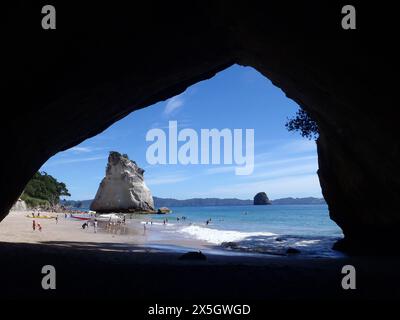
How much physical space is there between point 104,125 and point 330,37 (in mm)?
11202

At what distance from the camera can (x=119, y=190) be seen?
93.8 metres

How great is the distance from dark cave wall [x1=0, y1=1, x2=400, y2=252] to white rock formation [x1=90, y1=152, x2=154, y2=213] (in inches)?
3148

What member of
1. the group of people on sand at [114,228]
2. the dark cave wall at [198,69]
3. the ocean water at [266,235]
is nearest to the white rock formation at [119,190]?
the ocean water at [266,235]

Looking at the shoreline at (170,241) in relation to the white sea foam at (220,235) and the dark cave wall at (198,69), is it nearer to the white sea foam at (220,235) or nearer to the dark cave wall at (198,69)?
the white sea foam at (220,235)

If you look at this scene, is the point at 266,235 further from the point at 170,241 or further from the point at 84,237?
the point at 84,237

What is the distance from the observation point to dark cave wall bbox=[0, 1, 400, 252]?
8.23m

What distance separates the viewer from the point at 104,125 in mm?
16078

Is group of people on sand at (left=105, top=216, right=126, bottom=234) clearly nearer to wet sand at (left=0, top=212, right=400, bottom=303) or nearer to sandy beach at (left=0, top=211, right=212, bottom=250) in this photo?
sandy beach at (left=0, top=211, right=212, bottom=250)

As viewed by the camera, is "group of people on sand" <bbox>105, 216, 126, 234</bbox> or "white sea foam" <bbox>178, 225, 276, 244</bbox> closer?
"white sea foam" <bbox>178, 225, 276, 244</bbox>

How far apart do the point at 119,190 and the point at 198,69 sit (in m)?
84.0

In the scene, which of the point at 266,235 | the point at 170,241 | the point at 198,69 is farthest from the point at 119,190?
the point at 198,69

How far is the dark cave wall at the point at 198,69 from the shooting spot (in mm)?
8227

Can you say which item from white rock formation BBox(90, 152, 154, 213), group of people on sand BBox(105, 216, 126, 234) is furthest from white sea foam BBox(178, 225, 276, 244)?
white rock formation BBox(90, 152, 154, 213)
